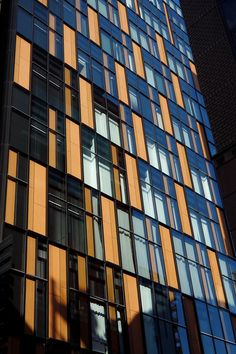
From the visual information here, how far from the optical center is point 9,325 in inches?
720

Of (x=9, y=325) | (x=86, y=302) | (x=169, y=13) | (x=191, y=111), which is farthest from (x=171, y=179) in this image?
(x=169, y=13)

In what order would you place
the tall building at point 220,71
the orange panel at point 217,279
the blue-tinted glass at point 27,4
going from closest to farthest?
the blue-tinted glass at point 27,4 < the orange panel at point 217,279 < the tall building at point 220,71

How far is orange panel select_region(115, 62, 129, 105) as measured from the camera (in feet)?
112

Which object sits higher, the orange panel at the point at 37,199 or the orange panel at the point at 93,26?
the orange panel at the point at 93,26

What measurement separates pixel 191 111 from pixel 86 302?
2478cm

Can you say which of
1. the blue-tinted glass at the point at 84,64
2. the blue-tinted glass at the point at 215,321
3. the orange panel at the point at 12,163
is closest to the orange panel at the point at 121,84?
the blue-tinted glass at the point at 84,64

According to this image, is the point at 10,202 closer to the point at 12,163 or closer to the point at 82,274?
the point at 12,163

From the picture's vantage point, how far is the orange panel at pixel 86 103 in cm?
2909

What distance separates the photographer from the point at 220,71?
52.3 meters

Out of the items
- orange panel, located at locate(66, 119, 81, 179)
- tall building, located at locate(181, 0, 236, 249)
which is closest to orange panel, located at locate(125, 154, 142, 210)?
orange panel, located at locate(66, 119, 81, 179)

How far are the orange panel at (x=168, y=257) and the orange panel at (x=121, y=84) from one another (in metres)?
9.61

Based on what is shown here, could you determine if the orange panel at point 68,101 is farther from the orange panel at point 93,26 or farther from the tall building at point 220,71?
the tall building at point 220,71

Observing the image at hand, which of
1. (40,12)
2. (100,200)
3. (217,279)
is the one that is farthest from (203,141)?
(100,200)

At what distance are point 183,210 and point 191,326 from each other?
8.18 meters
